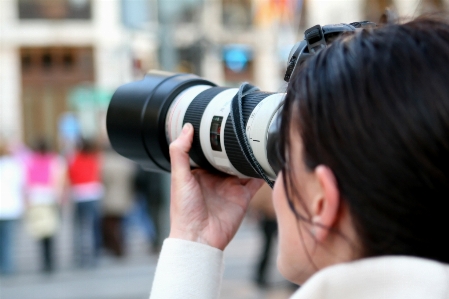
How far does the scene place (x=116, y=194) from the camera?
→ 7.02 metres

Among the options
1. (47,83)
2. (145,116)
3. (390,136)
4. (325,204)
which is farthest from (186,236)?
(47,83)

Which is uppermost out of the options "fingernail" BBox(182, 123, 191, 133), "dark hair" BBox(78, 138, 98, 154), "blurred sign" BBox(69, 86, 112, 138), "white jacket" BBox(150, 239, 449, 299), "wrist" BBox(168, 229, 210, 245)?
"fingernail" BBox(182, 123, 191, 133)

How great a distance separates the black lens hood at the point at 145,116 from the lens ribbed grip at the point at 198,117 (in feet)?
0.28

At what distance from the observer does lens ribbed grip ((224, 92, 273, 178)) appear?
4.26ft

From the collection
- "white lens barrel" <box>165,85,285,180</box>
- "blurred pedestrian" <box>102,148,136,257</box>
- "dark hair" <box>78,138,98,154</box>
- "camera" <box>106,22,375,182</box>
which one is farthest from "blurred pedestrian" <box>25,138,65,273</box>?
"white lens barrel" <box>165,85,285,180</box>

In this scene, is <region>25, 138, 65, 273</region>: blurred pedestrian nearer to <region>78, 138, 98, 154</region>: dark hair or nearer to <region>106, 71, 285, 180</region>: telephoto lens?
<region>78, 138, 98, 154</region>: dark hair

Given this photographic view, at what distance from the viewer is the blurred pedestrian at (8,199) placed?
6.53 meters

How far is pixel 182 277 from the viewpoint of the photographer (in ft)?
4.15

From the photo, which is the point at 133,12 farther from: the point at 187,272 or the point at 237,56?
the point at 237,56

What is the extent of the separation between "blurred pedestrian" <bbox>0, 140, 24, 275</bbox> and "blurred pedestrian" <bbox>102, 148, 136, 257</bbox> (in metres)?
0.89

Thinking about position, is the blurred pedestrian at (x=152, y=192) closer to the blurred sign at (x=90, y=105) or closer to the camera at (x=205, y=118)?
the camera at (x=205, y=118)

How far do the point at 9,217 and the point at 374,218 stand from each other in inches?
251

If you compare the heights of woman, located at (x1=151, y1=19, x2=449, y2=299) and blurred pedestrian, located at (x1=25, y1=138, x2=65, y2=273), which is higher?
woman, located at (x1=151, y1=19, x2=449, y2=299)

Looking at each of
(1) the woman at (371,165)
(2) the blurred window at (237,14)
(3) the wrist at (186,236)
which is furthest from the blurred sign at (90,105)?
(1) the woman at (371,165)
